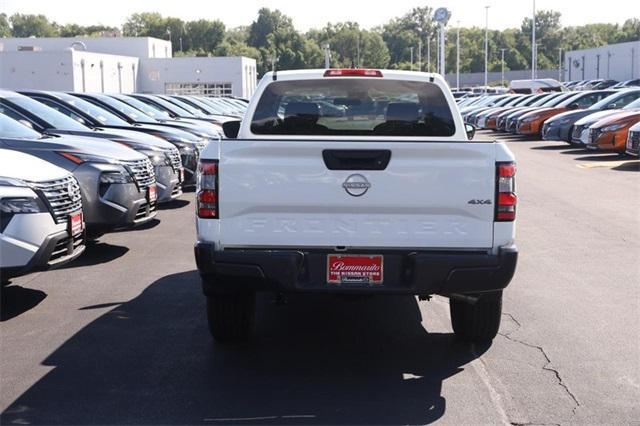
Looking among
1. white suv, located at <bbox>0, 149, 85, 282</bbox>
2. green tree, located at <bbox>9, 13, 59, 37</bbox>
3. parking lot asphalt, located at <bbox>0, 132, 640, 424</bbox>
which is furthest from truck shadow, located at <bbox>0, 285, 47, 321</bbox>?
green tree, located at <bbox>9, 13, 59, 37</bbox>

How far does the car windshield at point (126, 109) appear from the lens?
52.9ft

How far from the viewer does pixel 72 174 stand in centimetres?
879

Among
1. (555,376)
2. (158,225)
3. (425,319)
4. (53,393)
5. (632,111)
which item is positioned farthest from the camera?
(632,111)

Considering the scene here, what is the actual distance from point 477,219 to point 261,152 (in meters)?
1.33

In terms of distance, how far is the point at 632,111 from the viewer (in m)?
21.9

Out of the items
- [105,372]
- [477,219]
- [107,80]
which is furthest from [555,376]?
[107,80]

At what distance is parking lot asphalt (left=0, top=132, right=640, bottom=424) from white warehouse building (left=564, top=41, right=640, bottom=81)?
8331 cm

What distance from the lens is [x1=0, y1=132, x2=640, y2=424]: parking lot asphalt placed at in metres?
5.01

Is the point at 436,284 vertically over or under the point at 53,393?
over

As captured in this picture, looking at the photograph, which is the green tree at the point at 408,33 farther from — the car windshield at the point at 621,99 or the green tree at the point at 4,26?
the car windshield at the point at 621,99

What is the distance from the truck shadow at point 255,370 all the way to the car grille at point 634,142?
1247 centimetres

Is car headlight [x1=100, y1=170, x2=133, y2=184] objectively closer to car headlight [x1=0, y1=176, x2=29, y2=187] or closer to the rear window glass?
car headlight [x1=0, y1=176, x2=29, y2=187]

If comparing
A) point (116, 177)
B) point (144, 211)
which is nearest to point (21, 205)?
point (116, 177)

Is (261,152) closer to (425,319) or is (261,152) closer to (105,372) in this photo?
(105,372)
